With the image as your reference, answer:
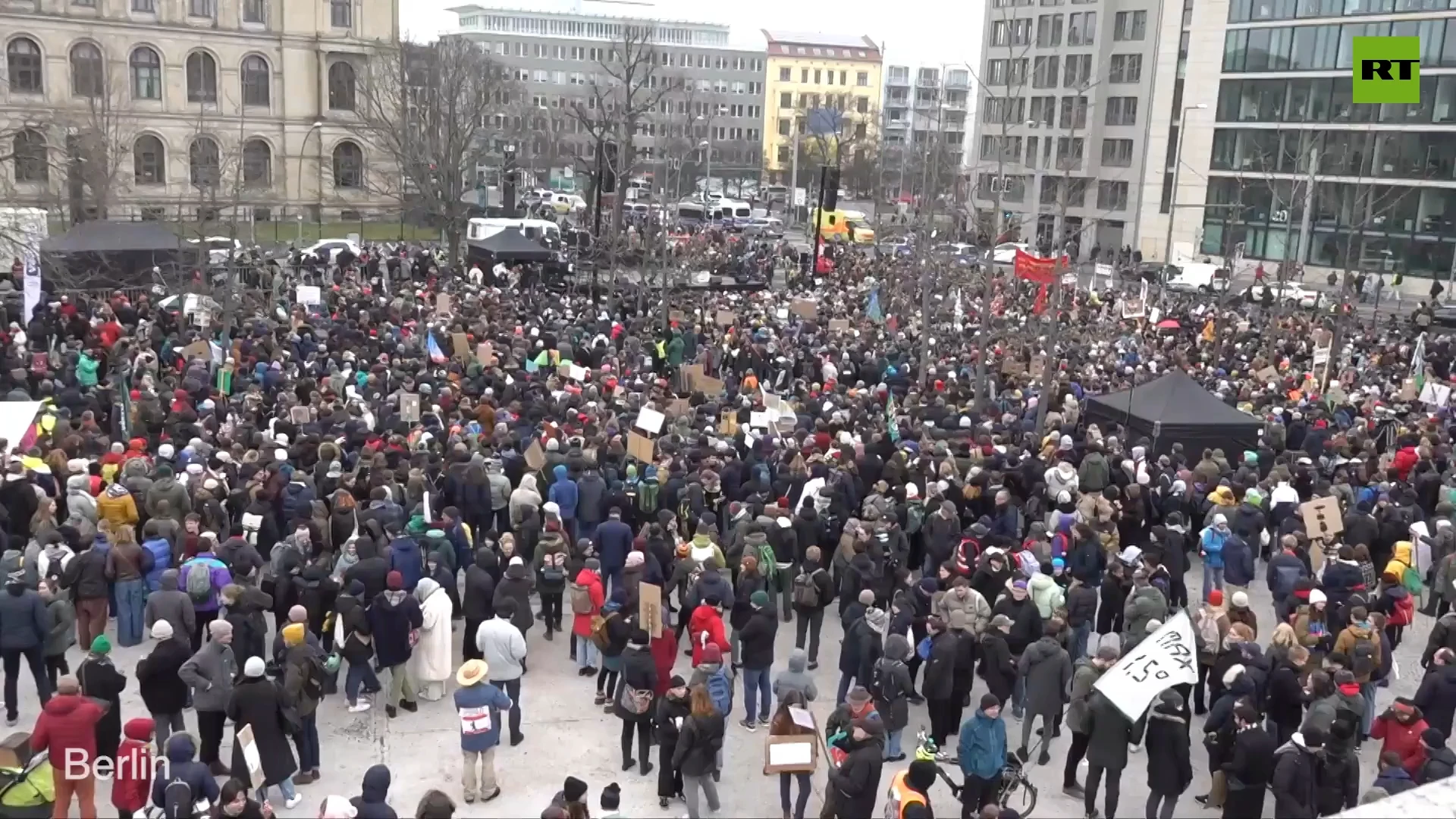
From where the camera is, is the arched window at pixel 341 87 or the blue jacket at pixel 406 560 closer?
the blue jacket at pixel 406 560

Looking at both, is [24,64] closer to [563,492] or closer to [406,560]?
[563,492]

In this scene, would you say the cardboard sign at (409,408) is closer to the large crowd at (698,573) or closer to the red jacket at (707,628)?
the large crowd at (698,573)

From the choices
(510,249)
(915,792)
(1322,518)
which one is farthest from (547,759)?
(510,249)

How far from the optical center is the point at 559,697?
37.1 ft

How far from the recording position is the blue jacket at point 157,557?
37.6 ft

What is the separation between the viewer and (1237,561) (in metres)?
12.9

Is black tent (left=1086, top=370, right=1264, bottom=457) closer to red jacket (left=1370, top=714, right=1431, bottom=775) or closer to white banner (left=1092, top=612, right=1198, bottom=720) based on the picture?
red jacket (left=1370, top=714, right=1431, bottom=775)

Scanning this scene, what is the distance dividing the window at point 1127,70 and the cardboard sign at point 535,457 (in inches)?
2329

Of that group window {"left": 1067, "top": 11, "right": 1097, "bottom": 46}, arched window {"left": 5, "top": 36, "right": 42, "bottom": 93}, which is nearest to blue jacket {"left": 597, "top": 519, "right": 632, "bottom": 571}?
arched window {"left": 5, "top": 36, "right": 42, "bottom": 93}

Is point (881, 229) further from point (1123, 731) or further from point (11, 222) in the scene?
point (1123, 731)

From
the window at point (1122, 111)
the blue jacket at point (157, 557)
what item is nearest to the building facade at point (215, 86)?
the blue jacket at point (157, 557)

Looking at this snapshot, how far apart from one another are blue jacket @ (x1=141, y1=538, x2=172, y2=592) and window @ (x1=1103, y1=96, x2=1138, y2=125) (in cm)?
6389

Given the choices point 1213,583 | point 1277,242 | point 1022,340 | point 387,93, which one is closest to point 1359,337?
point 1022,340

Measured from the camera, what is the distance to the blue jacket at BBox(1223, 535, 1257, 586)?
12.9 metres
